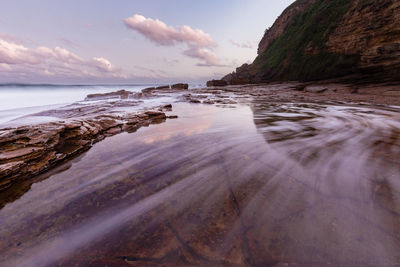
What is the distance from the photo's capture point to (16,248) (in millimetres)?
1052

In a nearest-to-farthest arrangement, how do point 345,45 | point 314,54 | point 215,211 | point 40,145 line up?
point 215,211
point 40,145
point 345,45
point 314,54

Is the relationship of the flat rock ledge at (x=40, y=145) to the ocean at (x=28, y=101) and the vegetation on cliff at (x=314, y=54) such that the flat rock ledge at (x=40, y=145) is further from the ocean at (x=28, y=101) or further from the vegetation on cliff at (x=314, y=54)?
the vegetation on cliff at (x=314, y=54)

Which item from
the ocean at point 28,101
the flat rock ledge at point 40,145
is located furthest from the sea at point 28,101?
the flat rock ledge at point 40,145

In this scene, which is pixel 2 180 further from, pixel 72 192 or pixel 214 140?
pixel 214 140

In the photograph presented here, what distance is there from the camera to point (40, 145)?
2535 millimetres

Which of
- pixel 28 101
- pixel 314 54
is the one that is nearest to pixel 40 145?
pixel 28 101

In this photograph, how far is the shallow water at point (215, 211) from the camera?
97cm

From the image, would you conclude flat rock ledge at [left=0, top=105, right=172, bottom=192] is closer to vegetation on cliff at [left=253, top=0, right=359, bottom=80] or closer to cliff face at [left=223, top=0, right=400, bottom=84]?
cliff face at [left=223, top=0, right=400, bottom=84]

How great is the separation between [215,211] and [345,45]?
20748 millimetres

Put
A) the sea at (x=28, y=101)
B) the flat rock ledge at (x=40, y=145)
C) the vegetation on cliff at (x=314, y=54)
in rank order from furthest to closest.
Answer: the vegetation on cliff at (x=314, y=54)
the sea at (x=28, y=101)
the flat rock ledge at (x=40, y=145)

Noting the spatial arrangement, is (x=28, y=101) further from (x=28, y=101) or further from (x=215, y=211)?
(x=215, y=211)

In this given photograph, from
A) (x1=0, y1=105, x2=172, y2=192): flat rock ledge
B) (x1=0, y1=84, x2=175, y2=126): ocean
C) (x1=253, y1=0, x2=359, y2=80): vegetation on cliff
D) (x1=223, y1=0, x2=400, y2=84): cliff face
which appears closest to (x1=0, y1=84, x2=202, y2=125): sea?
(x1=0, y1=84, x2=175, y2=126): ocean

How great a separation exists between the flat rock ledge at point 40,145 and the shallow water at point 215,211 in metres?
0.29

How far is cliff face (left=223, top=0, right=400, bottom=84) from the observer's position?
408 inches
